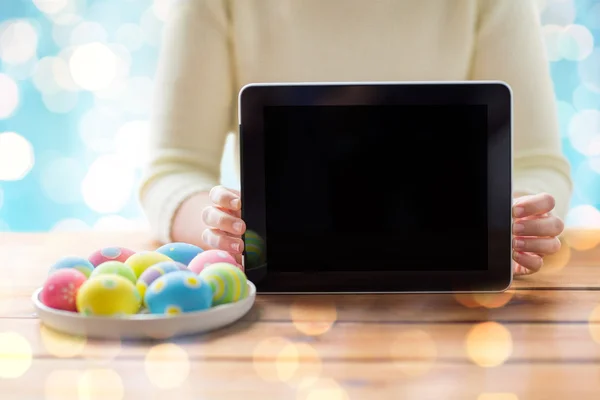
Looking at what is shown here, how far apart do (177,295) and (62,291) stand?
120 mm

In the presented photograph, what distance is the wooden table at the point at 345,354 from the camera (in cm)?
44

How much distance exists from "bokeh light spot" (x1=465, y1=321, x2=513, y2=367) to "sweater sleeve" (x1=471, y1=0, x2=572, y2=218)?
0.53 m

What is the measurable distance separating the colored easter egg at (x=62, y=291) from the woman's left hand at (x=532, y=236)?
0.53m

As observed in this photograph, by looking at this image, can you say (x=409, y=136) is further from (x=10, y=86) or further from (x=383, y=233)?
(x=10, y=86)

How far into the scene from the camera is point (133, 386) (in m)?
0.45

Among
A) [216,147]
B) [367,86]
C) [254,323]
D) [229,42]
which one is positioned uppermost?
[229,42]

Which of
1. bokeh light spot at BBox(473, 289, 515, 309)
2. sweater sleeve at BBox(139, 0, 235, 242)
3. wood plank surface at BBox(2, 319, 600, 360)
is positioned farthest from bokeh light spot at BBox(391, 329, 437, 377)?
sweater sleeve at BBox(139, 0, 235, 242)

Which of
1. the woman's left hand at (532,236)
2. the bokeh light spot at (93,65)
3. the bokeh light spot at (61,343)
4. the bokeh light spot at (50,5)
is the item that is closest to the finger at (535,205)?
the woman's left hand at (532,236)

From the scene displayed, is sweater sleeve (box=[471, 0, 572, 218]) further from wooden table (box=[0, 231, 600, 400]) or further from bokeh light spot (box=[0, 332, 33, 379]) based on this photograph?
bokeh light spot (box=[0, 332, 33, 379])

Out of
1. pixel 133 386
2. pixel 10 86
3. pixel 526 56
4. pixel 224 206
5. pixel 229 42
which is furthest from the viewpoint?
pixel 10 86

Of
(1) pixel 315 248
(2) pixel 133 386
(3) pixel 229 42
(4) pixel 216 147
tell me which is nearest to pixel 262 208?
(1) pixel 315 248

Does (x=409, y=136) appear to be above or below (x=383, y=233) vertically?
above

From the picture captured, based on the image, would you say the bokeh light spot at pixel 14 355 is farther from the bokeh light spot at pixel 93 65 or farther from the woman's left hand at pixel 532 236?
the bokeh light spot at pixel 93 65

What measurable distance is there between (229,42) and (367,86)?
745mm
